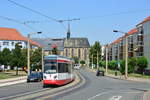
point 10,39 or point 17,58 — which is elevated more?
point 10,39

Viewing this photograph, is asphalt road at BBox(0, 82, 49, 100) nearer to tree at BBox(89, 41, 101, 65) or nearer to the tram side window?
the tram side window

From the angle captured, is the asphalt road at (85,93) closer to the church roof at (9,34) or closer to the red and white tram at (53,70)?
the red and white tram at (53,70)

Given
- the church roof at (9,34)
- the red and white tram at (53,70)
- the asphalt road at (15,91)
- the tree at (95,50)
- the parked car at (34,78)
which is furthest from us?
the tree at (95,50)

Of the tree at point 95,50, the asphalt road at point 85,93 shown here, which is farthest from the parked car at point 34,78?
the tree at point 95,50

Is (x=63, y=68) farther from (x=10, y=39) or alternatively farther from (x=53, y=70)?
(x=10, y=39)

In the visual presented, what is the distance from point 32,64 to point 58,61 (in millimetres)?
44696

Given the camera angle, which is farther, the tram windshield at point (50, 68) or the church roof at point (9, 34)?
the church roof at point (9, 34)

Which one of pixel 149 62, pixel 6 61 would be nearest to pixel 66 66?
pixel 6 61

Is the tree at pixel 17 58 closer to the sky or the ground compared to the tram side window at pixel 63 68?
closer to the sky

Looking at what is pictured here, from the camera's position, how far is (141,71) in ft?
300

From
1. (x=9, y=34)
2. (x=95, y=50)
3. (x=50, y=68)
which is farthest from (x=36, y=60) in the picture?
(x=95, y=50)

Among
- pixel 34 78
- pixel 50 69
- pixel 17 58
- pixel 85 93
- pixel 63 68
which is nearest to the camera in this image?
pixel 85 93

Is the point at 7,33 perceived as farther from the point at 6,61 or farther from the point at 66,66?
the point at 66,66

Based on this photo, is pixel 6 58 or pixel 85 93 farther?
pixel 6 58
